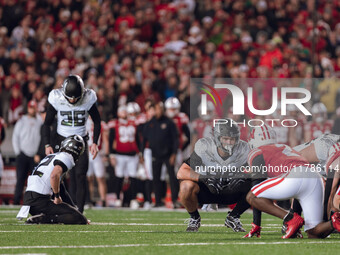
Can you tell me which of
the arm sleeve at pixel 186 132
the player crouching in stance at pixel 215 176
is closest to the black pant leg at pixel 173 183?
the arm sleeve at pixel 186 132

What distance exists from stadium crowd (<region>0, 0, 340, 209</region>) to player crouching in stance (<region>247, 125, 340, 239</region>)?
7.24m

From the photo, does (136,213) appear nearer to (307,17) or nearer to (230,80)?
(230,80)

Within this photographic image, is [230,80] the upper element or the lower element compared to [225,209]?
upper

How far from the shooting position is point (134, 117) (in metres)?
17.0

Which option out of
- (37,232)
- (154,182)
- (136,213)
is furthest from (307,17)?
(37,232)

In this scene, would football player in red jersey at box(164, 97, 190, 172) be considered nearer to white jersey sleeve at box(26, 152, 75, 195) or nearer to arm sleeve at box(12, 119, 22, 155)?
arm sleeve at box(12, 119, 22, 155)

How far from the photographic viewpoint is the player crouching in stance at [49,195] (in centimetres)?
1004

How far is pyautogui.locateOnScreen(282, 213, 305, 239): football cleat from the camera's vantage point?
8.20 m

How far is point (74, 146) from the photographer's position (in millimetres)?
10141

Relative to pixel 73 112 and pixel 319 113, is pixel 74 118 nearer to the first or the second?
pixel 73 112

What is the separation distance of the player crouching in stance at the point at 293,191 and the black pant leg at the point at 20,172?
769 centimetres

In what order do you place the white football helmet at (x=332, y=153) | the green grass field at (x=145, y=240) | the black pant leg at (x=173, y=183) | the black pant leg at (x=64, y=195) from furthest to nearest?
the black pant leg at (x=173, y=183)
the black pant leg at (x=64, y=195)
the white football helmet at (x=332, y=153)
the green grass field at (x=145, y=240)

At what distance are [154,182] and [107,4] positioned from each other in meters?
7.61

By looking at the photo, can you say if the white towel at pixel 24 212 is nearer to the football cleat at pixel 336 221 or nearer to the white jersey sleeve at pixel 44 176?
the white jersey sleeve at pixel 44 176
